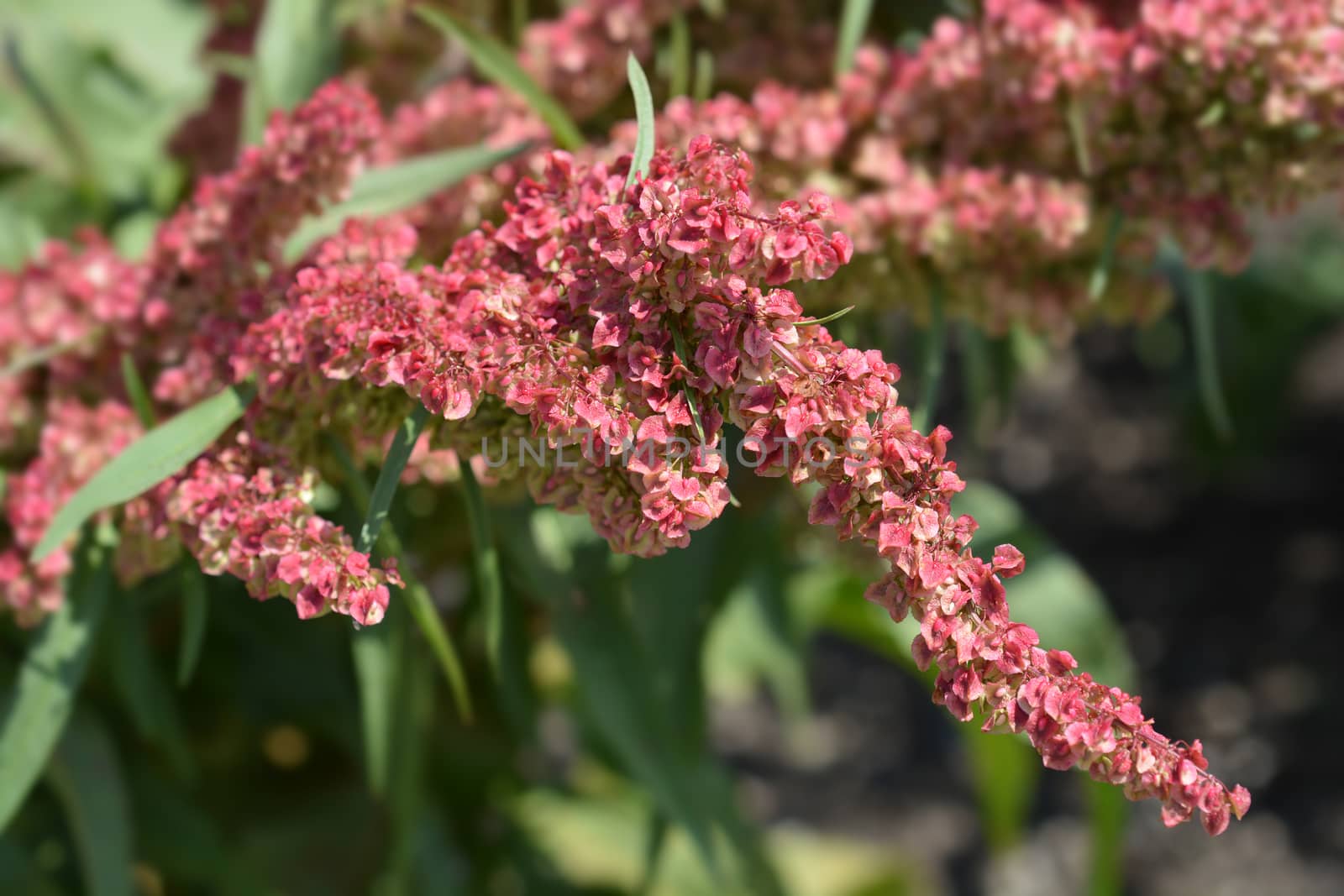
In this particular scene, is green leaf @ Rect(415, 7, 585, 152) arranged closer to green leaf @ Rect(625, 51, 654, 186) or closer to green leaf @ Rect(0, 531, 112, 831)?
green leaf @ Rect(625, 51, 654, 186)

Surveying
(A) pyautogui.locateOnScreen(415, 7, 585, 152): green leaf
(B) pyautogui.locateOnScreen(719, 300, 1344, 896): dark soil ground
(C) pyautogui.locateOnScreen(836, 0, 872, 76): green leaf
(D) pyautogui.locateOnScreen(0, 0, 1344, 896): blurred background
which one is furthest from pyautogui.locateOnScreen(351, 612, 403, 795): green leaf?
(B) pyautogui.locateOnScreen(719, 300, 1344, 896): dark soil ground

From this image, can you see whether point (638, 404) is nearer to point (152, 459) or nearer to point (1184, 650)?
point (152, 459)

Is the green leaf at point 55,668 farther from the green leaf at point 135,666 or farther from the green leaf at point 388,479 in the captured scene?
the green leaf at point 388,479

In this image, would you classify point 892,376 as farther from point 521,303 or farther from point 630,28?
point 630,28

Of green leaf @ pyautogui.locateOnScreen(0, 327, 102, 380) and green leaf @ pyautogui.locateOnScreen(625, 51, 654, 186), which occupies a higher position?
green leaf @ pyautogui.locateOnScreen(625, 51, 654, 186)

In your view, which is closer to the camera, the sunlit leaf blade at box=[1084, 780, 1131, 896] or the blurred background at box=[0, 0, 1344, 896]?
the blurred background at box=[0, 0, 1344, 896]
